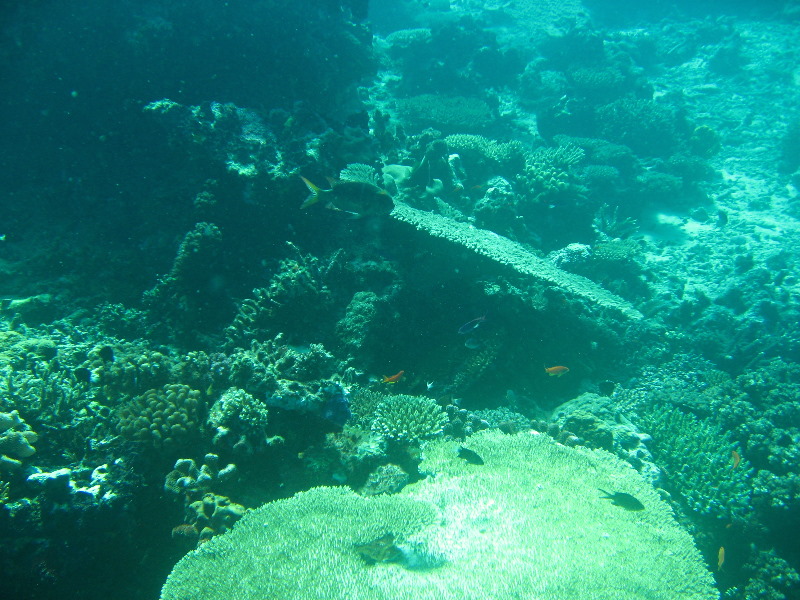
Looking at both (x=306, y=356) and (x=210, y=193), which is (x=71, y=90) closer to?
(x=210, y=193)

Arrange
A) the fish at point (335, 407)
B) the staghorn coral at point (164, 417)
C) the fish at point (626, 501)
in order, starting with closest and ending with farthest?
the staghorn coral at point (164, 417) < the fish at point (626, 501) < the fish at point (335, 407)

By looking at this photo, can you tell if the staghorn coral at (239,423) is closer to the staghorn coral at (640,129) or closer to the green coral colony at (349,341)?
the green coral colony at (349,341)

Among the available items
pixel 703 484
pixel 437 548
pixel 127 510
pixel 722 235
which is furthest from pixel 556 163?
pixel 127 510

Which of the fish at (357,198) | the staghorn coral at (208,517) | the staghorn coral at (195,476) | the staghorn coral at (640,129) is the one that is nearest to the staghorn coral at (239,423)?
the staghorn coral at (195,476)

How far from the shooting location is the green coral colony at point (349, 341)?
3867 mm

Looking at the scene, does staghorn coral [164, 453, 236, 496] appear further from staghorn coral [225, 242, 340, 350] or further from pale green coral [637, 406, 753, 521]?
pale green coral [637, 406, 753, 521]

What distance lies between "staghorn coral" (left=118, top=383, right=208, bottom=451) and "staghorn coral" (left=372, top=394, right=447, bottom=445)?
7.05 feet

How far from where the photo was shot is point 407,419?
5227 mm

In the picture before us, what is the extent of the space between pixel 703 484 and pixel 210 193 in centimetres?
911

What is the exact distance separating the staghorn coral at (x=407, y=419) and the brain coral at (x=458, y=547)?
0.48 m

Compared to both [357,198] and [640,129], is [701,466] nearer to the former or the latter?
[357,198]

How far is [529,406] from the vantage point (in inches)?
284

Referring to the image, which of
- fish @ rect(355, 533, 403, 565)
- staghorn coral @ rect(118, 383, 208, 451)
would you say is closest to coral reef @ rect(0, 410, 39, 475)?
staghorn coral @ rect(118, 383, 208, 451)

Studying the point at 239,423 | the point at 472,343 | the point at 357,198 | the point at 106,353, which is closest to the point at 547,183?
the point at 357,198
